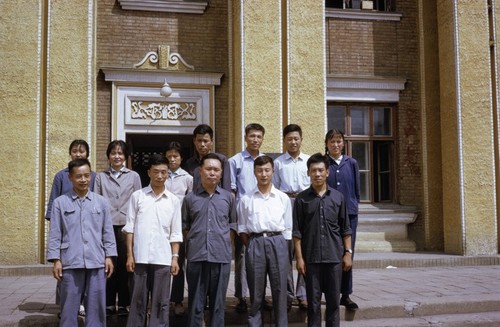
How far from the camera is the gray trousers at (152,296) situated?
501 cm

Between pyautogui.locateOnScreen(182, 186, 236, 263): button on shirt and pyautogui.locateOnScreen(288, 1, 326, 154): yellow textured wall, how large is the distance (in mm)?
4756

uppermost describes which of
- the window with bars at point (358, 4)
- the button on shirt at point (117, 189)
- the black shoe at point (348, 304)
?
the window with bars at point (358, 4)

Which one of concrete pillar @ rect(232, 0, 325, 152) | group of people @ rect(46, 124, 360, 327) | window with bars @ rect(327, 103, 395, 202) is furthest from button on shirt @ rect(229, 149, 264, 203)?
window with bars @ rect(327, 103, 395, 202)

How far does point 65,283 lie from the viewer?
491 cm

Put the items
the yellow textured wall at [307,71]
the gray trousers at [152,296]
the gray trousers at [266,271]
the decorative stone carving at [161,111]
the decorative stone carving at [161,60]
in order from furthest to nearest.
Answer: the decorative stone carving at [161,60]
the decorative stone carving at [161,111]
the yellow textured wall at [307,71]
the gray trousers at [266,271]
the gray trousers at [152,296]

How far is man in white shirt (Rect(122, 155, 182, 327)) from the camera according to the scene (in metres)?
5.02

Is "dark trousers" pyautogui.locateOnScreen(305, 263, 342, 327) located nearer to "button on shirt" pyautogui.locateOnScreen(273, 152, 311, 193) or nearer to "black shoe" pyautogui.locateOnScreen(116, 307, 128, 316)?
"button on shirt" pyautogui.locateOnScreen(273, 152, 311, 193)

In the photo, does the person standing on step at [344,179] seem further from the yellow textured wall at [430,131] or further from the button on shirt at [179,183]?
the yellow textured wall at [430,131]

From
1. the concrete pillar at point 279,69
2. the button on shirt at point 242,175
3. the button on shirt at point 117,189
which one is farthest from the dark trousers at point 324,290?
the concrete pillar at point 279,69

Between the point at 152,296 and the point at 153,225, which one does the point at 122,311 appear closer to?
the point at 152,296

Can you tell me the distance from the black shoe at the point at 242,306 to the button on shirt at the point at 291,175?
1289 mm

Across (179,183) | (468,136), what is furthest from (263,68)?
(179,183)

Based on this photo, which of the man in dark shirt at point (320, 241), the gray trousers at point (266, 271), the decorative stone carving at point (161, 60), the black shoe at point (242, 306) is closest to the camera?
the gray trousers at point (266, 271)

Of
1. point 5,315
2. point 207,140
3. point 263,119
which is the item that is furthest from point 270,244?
point 263,119
